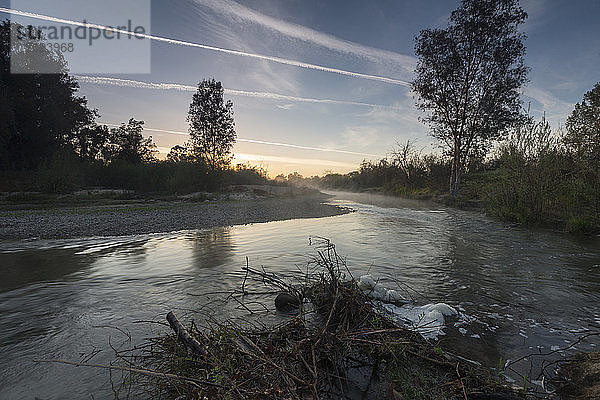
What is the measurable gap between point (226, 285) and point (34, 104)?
3490cm

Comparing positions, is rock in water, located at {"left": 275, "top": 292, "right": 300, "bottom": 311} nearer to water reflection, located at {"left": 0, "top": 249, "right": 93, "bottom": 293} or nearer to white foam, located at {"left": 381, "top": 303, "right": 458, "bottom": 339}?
white foam, located at {"left": 381, "top": 303, "right": 458, "bottom": 339}

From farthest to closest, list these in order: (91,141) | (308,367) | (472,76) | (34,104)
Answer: (91,141) → (34,104) → (472,76) → (308,367)

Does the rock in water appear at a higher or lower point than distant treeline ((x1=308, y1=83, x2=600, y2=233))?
lower

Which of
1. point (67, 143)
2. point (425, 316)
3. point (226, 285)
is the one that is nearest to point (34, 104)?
point (67, 143)

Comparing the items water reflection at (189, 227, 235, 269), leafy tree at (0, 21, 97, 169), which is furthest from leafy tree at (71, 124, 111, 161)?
water reflection at (189, 227, 235, 269)

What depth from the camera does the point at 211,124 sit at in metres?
34.1

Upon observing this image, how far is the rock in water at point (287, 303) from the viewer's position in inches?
151

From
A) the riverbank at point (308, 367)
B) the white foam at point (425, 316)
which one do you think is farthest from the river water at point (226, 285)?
the riverbank at point (308, 367)

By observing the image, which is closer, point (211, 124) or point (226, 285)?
point (226, 285)

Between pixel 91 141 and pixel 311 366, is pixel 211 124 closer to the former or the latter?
pixel 91 141

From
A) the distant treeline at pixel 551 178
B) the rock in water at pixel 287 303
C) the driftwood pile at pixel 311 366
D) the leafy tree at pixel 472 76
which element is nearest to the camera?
the driftwood pile at pixel 311 366

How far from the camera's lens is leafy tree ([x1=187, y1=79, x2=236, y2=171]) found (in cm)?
3366

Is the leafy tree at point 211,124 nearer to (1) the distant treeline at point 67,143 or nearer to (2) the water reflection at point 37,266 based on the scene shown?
(1) the distant treeline at point 67,143

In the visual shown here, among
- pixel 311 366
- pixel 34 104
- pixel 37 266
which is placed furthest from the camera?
pixel 34 104
